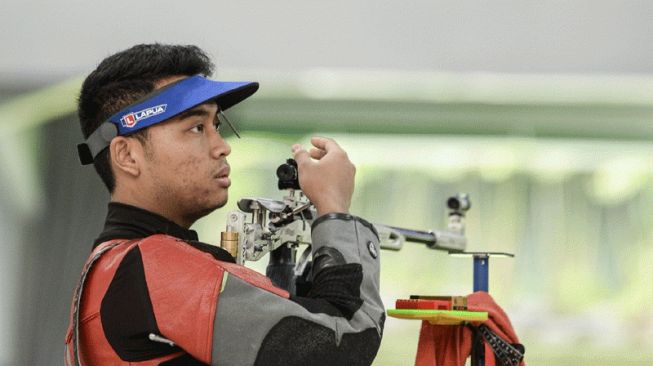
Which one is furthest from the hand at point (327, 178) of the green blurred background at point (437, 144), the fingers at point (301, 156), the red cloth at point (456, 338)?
the green blurred background at point (437, 144)

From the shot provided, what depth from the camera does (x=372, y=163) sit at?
3402 millimetres

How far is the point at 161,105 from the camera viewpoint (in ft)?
4.05

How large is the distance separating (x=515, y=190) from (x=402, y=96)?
513 millimetres

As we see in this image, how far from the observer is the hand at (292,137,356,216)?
48.6 inches

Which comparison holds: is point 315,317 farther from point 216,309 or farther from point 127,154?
point 127,154

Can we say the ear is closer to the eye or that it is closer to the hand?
the eye

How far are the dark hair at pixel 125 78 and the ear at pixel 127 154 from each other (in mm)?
33

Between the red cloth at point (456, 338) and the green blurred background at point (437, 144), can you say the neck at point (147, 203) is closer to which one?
the red cloth at point (456, 338)

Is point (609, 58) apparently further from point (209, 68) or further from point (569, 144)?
point (209, 68)

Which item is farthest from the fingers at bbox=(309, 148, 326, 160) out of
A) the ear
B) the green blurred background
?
the green blurred background

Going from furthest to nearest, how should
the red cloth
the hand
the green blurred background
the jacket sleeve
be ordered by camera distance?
1. the green blurred background
2. the red cloth
3. the hand
4. the jacket sleeve

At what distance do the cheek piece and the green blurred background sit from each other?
197 cm

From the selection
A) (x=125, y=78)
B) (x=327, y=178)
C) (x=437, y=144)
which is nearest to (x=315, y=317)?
(x=327, y=178)

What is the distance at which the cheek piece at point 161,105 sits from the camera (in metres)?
1.23
